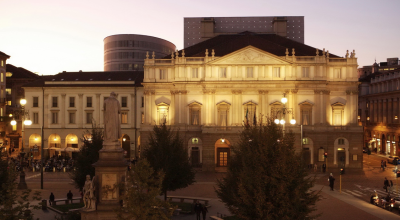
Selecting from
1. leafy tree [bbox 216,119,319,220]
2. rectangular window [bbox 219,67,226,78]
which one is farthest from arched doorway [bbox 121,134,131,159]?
leafy tree [bbox 216,119,319,220]

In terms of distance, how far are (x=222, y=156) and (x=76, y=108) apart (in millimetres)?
29107

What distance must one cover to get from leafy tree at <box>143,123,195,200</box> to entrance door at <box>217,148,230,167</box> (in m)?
28.0

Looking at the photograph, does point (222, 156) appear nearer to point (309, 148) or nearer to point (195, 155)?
point (195, 155)

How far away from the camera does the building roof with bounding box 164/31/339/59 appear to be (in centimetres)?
6500

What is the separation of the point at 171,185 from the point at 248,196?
16.3 m

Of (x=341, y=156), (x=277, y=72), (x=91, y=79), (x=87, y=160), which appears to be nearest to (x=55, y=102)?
(x=91, y=79)

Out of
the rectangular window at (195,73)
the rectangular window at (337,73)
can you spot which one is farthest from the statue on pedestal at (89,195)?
the rectangular window at (337,73)

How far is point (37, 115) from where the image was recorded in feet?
241

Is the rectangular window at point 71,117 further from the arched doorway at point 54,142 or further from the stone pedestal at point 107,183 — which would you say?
the stone pedestal at point 107,183

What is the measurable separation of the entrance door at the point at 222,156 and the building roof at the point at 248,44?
49.8ft

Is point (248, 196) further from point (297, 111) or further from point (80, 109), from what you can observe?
point (80, 109)

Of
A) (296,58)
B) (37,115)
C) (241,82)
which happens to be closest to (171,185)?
(241,82)

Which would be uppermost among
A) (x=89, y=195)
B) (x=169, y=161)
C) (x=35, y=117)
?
(x=35, y=117)

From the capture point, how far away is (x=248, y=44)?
221 ft
